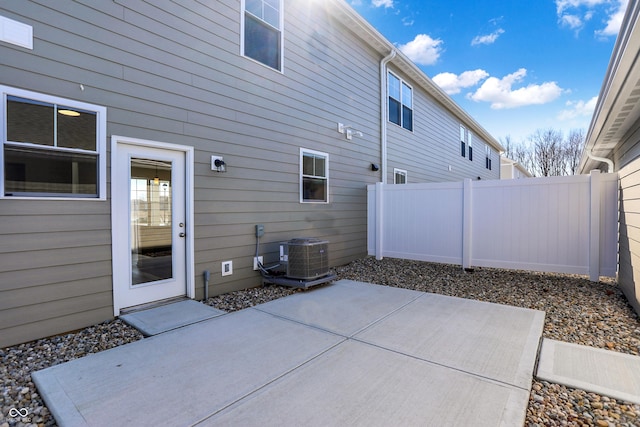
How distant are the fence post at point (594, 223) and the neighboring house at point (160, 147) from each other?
14.0 feet

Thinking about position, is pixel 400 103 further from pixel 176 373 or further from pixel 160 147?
pixel 176 373

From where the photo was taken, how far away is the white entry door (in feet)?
11.9

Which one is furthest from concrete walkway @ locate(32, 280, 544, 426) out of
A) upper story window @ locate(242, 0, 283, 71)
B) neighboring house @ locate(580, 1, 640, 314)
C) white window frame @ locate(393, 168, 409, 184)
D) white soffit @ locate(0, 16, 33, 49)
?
white window frame @ locate(393, 168, 409, 184)

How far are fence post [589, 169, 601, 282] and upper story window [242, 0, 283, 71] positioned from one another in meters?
5.44

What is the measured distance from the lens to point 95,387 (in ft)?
7.40

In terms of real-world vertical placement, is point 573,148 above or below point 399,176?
above

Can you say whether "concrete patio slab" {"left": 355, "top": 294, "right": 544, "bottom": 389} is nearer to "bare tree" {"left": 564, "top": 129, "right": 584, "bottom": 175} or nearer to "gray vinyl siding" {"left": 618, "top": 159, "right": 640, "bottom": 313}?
"gray vinyl siding" {"left": 618, "top": 159, "right": 640, "bottom": 313}

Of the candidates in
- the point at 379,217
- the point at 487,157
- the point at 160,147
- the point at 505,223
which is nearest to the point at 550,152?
the point at 487,157

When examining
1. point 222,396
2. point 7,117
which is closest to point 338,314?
point 222,396

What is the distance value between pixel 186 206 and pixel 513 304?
459 centimetres

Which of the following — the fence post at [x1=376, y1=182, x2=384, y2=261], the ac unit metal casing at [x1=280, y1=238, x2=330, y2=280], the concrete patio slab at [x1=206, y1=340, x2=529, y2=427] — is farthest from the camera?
the fence post at [x1=376, y1=182, x2=384, y2=261]

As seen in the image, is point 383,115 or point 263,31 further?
point 383,115

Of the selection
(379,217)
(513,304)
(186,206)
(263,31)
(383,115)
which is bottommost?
(513,304)

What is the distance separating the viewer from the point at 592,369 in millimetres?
2482
